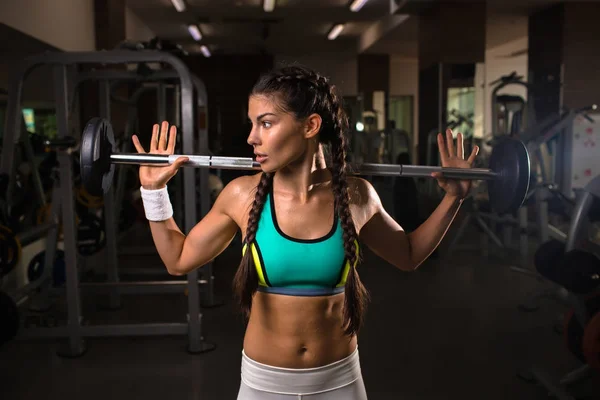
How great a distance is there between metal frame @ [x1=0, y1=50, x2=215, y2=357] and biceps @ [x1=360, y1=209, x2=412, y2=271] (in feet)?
5.31

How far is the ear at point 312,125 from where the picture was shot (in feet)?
3.45

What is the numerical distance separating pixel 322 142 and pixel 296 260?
0.80ft

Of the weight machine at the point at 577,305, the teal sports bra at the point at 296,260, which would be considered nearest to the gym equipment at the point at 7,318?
the teal sports bra at the point at 296,260

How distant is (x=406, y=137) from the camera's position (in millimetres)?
7070

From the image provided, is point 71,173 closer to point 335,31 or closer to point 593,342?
point 593,342

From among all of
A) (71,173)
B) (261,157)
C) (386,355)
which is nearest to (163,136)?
(261,157)

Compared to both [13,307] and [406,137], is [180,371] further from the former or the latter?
[406,137]

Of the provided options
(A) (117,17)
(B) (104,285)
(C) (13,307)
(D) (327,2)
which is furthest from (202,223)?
(D) (327,2)

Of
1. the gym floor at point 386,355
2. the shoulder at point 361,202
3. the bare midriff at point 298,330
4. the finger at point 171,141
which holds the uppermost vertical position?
the finger at point 171,141

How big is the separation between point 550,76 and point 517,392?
5.39m

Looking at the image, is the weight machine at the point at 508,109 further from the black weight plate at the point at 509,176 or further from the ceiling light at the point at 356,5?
the black weight plate at the point at 509,176

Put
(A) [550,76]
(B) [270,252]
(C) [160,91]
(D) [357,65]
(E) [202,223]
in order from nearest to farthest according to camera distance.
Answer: (B) [270,252] → (E) [202,223] → (C) [160,91] → (A) [550,76] → (D) [357,65]

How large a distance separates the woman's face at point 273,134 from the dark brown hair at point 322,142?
0.01m

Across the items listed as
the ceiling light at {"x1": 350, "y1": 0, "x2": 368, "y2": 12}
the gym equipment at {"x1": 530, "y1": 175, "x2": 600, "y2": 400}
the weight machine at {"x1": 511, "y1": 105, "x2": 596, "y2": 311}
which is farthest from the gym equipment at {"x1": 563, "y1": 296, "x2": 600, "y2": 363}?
the ceiling light at {"x1": 350, "y1": 0, "x2": 368, "y2": 12}
